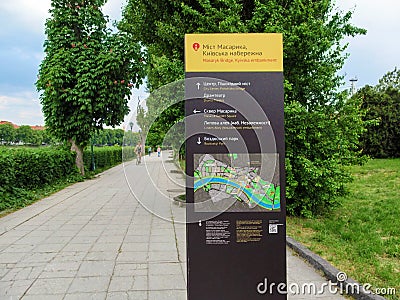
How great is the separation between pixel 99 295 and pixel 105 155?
21.3 meters

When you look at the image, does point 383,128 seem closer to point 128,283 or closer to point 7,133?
point 128,283

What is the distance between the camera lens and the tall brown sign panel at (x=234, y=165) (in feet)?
9.00

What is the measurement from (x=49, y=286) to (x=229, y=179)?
8.36 ft

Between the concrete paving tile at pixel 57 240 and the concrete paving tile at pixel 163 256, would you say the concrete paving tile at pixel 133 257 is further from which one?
the concrete paving tile at pixel 57 240

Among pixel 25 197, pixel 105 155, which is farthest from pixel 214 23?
pixel 105 155

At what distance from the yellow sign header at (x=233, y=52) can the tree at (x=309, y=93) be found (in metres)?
3.64

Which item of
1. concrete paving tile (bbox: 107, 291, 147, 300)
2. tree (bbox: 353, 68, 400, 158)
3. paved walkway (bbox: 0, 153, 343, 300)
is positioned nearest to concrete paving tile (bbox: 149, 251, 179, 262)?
paved walkway (bbox: 0, 153, 343, 300)

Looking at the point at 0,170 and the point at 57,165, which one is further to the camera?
the point at 57,165

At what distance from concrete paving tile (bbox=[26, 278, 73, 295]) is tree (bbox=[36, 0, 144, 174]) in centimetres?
1074

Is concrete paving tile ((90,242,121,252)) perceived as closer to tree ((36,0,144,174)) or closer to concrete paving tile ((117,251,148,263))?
concrete paving tile ((117,251,148,263))

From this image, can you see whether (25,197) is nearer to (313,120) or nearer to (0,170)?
(0,170)

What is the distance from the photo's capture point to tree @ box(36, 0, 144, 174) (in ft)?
45.6

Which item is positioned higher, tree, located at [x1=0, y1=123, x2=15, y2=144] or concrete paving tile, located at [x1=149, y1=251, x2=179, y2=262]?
tree, located at [x1=0, y1=123, x2=15, y2=144]

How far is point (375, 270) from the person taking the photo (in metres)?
4.05
